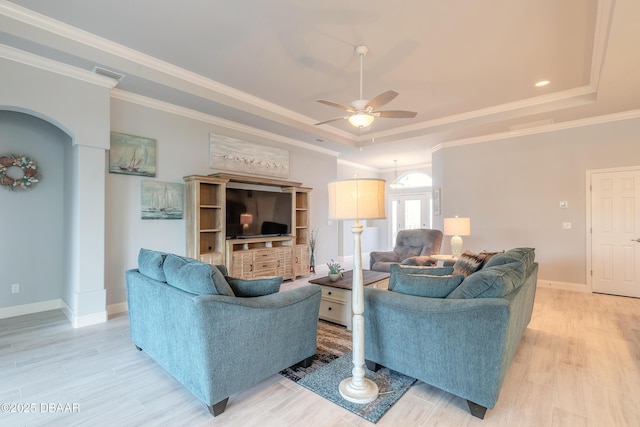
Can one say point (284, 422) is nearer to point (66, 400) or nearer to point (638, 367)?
point (66, 400)

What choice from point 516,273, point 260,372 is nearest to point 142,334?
point 260,372

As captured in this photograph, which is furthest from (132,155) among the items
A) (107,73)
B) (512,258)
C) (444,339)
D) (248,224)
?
(512,258)

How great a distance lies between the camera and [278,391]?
2.07 m

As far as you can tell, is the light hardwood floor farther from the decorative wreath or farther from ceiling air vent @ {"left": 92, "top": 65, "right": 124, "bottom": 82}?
ceiling air vent @ {"left": 92, "top": 65, "right": 124, "bottom": 82}

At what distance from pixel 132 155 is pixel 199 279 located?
9.47ft

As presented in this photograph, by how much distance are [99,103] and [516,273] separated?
14.8ft

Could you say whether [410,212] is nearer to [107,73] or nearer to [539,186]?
[539,186]

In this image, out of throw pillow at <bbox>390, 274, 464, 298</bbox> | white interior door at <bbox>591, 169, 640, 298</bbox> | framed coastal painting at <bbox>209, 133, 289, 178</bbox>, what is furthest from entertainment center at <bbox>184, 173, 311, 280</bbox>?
white interior door at <bbox>591, 169, 640, 298</bbox>

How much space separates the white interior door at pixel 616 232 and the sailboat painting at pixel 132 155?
6719 millimetres

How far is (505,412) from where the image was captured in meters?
1.84

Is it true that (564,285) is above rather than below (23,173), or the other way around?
below

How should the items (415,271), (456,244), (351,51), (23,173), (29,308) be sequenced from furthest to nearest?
(456,244) < (29,308) < (23,173) < (351,51) < (415,271)

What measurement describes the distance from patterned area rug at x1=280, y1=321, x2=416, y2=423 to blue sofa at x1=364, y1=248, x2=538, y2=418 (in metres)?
0.12

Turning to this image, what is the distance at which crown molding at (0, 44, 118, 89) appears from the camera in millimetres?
2834
